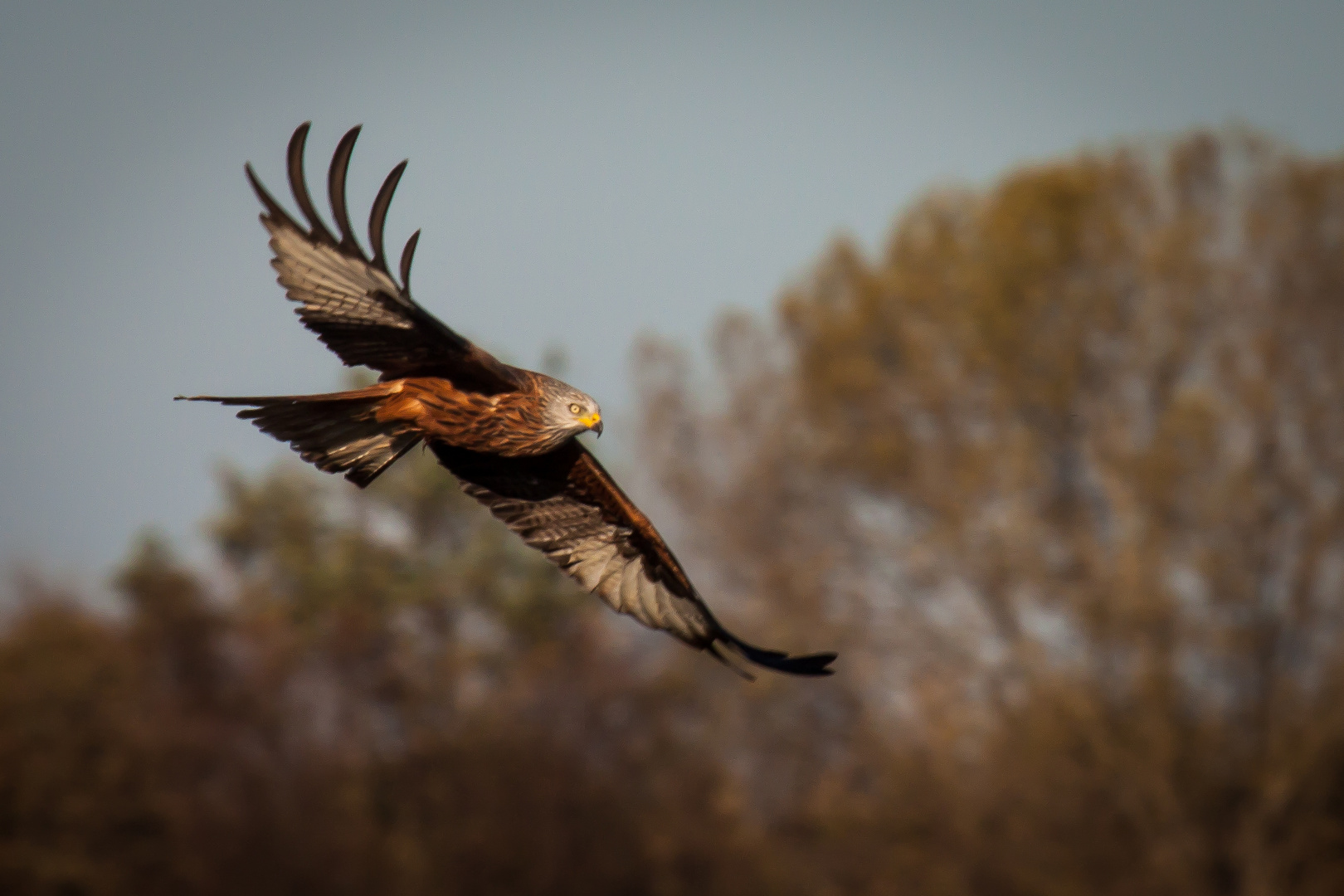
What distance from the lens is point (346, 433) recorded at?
654 centimetres

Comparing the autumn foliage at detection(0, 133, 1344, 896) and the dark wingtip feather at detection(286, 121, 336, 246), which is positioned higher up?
the autumn foliage at detection(0, 133, 1344, 896)

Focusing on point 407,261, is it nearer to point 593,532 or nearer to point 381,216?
point 381,216

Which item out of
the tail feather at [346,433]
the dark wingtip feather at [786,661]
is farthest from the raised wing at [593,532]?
the tail feather at [346,433]

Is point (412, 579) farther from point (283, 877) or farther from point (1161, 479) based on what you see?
point (1161, 479)

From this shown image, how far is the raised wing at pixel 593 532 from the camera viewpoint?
759 centimetres

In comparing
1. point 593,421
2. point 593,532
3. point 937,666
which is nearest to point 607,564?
point 593,532

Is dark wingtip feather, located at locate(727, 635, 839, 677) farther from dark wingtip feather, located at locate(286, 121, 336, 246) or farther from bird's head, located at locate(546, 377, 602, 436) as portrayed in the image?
dark wingtip feather, located at locate(286, 121, 336, 246)

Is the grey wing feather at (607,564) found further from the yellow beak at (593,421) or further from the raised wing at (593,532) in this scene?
the yellow beak at (593,421)

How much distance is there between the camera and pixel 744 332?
30.7 metres

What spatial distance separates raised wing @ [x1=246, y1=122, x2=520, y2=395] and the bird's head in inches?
6.9

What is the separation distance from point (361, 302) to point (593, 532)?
214 centimetres

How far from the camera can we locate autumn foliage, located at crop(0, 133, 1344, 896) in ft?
70.4

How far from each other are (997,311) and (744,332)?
6203 mm

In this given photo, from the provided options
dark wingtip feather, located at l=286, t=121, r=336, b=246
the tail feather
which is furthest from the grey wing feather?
dark wingtip feather, located at l=286, t=121, r=336, b=246
